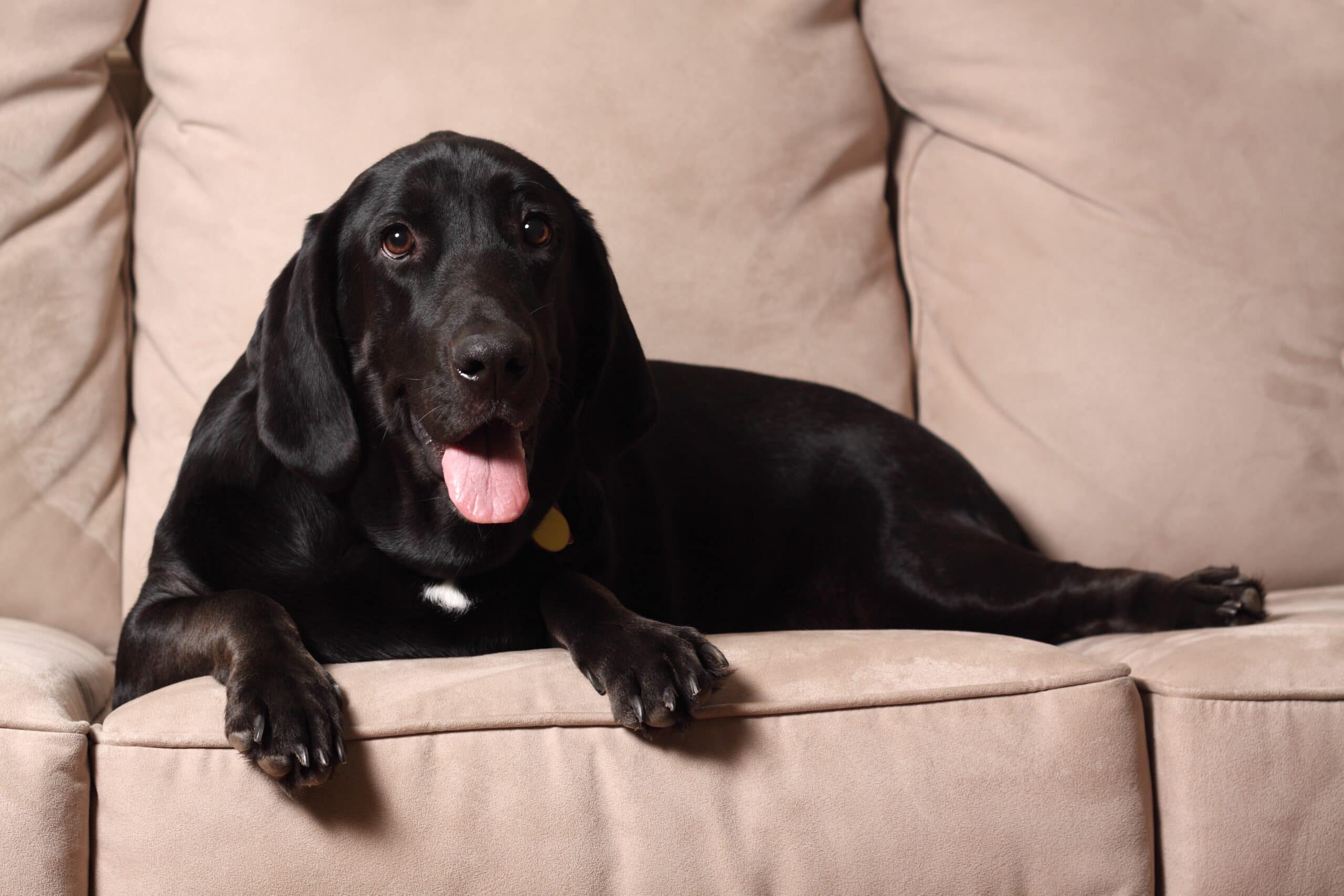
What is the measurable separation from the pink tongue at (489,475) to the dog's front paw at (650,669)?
218 mm

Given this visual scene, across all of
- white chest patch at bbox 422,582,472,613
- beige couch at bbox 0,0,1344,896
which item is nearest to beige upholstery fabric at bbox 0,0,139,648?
beige couch at bbox 0,0,1344,896

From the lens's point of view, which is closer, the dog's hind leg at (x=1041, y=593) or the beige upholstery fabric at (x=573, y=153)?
the dog's hind leg at (x=1041, y=593)

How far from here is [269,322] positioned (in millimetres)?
1762

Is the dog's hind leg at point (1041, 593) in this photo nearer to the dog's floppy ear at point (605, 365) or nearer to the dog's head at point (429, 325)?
the dog's floppy ear at point (605, 365)

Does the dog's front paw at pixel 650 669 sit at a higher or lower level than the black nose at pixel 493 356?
lower

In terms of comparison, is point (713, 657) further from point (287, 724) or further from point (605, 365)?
point (605, 365)

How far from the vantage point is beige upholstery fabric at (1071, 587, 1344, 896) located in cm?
149

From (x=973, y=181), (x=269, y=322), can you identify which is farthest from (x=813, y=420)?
(x=269, y=322)

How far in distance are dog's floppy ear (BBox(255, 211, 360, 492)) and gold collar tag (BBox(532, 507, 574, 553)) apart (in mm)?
314

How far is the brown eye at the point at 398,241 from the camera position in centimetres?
173

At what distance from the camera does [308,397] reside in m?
1.70

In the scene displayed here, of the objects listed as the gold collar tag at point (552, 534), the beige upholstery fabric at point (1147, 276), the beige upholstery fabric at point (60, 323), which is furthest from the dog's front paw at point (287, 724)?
the beige upholstery fabric at point (1147, 276)

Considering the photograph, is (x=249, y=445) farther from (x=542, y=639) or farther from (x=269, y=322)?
(x=542, y=639)

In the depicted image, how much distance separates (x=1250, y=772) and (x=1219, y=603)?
0.46 m
